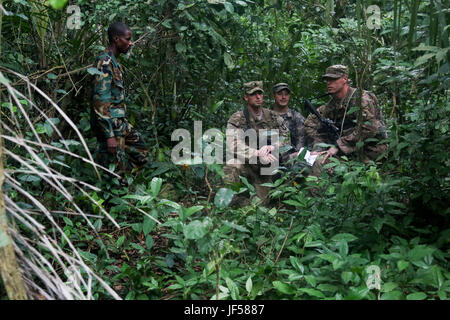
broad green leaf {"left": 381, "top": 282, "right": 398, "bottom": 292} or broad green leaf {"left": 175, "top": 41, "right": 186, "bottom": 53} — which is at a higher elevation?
broad green leaf {"left": 175, "top": 41, "right": 186, "bottom": 53}

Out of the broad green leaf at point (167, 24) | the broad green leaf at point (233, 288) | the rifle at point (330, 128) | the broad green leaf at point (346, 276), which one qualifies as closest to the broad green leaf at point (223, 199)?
the broad green leaf at point (233, 288)

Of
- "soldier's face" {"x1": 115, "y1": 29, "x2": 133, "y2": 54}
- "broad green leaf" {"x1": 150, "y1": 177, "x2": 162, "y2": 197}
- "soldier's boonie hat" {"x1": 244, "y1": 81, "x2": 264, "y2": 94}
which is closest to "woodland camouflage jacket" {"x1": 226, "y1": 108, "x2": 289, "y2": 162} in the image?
"soldier's boonie hat" {"x1": 244, "y1": 81, "x2": 264, "y2": 94}

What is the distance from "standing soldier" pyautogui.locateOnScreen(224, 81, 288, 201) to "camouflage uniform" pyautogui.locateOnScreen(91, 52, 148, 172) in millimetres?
1123

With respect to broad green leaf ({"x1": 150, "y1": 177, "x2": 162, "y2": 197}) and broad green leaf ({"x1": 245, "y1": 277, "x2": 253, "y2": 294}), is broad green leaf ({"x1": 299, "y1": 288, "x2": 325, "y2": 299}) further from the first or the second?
broad green leaf ({"x1": 150, "y1": 177, "x2": 162, "y2": 197})

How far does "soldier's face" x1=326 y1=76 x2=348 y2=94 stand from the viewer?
17.9ft

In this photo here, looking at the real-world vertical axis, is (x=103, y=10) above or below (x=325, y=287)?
above

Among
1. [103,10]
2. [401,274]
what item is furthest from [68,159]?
[401,274]

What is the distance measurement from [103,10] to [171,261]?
9.18 ft

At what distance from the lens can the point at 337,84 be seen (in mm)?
5480

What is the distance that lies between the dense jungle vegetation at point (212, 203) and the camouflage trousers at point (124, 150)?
0.14m

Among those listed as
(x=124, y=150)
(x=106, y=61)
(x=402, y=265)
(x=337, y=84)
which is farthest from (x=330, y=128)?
(x=402, y=265)

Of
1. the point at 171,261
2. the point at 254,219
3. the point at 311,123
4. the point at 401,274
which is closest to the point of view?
the point at 401,274

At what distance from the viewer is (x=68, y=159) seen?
480 centimetres

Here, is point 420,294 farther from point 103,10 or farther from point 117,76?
point 103,10
